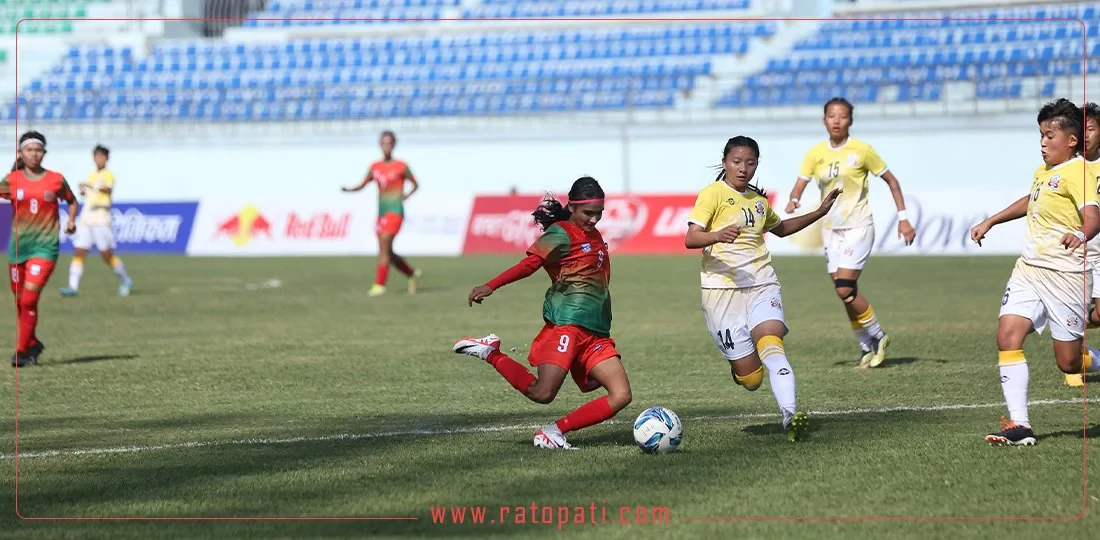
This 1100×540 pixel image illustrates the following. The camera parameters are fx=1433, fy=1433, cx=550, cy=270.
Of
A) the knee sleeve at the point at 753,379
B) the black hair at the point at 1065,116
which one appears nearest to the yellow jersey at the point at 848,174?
the knee sleeve at the point at 753,379

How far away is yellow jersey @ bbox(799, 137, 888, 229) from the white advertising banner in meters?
19.5

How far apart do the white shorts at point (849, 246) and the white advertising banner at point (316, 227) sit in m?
19.5

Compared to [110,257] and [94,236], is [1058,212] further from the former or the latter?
[94,236]

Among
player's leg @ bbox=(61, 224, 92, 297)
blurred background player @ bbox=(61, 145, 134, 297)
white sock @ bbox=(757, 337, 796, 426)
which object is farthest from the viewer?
blurred background player @ bbox=(61, 145, 134, 297)

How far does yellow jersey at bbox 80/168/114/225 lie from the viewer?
22.3m

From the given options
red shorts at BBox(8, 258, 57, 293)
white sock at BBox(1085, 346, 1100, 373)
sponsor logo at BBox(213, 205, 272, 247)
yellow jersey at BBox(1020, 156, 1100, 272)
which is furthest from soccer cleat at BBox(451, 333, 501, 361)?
sponsor logo at BBox(213, 205, 272, 247)

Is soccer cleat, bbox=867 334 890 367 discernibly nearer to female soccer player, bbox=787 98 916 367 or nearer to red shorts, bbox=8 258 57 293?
female soccer player, bbox=787 98 916 367

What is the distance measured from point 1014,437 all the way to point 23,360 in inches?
341

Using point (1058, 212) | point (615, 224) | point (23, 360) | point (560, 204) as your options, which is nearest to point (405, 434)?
point (560, 204)

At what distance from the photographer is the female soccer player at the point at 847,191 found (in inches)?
478

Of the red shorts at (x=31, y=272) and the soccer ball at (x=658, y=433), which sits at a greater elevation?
the red shorts at (x=31, y=272)

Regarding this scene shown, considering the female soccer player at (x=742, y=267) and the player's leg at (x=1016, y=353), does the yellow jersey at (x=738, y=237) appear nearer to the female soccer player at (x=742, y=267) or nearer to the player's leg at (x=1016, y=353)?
the female soccer player at (x=742, y=267)

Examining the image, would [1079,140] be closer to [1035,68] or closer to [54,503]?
[54,503]

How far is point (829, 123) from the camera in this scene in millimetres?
12203
